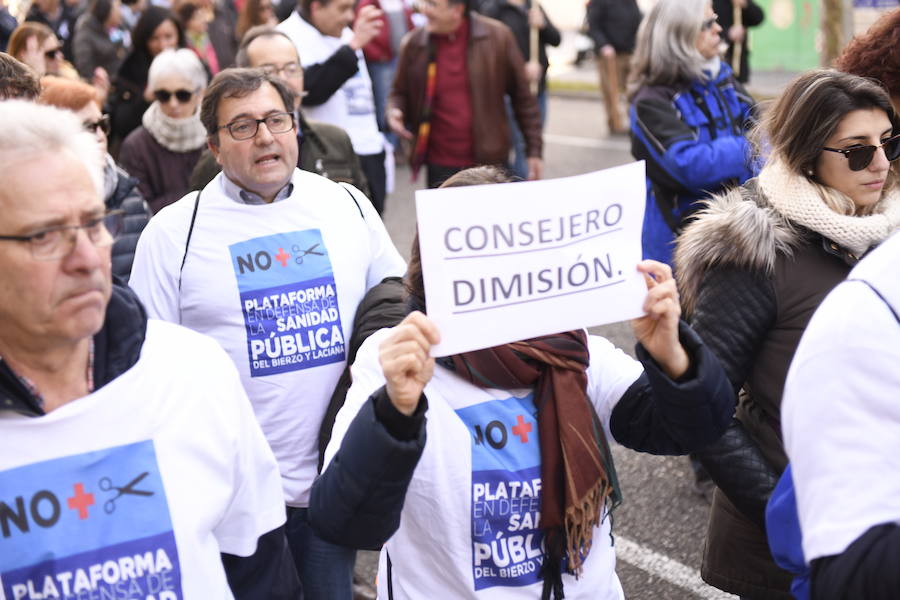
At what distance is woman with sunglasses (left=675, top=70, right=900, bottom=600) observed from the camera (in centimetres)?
270

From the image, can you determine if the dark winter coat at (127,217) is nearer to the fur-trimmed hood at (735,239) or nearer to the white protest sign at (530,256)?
the fur-trimmed hood at (735,239)

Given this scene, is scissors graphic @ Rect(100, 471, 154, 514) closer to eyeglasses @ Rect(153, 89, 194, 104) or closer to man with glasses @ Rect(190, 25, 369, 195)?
man with glasses @ Rect(190, 25, 369, 195)

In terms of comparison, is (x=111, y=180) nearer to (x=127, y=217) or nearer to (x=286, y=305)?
(x=127, y=217)

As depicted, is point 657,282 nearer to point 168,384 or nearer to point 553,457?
point 553,457

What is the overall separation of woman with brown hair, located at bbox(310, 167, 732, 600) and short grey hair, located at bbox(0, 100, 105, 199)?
635 millimetres

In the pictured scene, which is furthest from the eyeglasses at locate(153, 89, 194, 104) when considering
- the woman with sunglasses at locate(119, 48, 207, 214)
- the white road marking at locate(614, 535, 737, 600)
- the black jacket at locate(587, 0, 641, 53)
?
the black jacket at locate(587, 0, 641, 53)

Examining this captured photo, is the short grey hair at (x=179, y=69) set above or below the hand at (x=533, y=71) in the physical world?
above

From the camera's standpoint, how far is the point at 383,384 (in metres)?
2.09

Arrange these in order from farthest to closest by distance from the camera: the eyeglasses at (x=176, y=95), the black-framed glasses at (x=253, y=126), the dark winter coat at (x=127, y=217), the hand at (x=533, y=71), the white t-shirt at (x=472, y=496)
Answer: the hand at (x=533, y=71) → the eyeglasses at (x=176, y=95) → the dark winter coat at (x=127, y=217) → the black-framed glasses at (x=253, y=126) → the white t-shirt at (x=472, y=496)

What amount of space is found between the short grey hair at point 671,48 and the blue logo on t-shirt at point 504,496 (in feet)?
9.54

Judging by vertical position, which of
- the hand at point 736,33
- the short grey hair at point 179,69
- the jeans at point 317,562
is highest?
the short grey hair at point 179,69

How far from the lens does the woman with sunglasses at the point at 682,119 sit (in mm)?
4539

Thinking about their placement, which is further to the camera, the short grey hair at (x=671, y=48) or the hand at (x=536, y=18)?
the hand at (x=536, y=18)

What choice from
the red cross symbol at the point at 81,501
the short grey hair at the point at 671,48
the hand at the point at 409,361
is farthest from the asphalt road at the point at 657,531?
the red cross symbol at the point at 81,501
